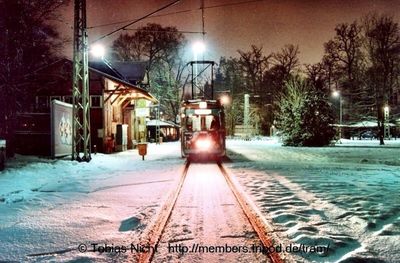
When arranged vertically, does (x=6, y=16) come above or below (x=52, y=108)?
above

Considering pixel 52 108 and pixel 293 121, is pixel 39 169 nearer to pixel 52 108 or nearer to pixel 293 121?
pixel 52 108

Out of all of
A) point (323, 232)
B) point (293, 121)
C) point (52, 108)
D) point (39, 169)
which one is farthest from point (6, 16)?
point (293, 121)

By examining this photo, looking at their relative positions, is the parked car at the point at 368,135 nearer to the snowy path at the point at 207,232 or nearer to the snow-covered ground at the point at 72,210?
the snow-covered ground at the point at 72,210

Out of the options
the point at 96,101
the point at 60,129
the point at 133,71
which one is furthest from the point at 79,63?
the point at 133,71

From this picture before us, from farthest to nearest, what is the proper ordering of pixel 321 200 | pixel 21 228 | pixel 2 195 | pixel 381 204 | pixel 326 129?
pixel 326 129 < pixel 2 195 < pixel 321 200 < pixel 381 204 < pixel 21 228

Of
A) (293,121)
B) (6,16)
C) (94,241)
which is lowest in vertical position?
(94,241)

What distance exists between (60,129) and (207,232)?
16583 mm

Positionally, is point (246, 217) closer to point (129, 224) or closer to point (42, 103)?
point (129, 224)

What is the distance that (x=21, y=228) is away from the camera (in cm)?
740

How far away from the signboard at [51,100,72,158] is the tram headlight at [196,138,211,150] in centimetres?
681

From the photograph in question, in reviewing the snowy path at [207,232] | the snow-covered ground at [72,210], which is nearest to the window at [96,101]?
the snow-covered ground at [72,210]

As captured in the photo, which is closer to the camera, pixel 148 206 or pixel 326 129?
pixel 148 206

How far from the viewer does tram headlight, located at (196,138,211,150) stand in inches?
920

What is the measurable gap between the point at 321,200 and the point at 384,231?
9.88 feet
